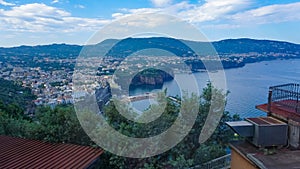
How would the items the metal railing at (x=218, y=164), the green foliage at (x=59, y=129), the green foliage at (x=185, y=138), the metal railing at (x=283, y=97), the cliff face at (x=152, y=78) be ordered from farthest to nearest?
1. the cliff face at (x=152, y=78)
2. the green foliage at (x=59, y=129)
3. the metal railing at (x=218, y=164)
4. the green foliage at (x=185, y=138)
5. the metal railing at (x=283, y=97)

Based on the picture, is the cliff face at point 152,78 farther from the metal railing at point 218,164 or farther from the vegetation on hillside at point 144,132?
the metal railing at point 218,164

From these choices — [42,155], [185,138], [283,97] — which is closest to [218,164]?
[185,138]

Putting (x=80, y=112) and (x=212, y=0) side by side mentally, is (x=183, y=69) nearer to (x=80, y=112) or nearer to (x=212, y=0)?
(x=212, y=0)

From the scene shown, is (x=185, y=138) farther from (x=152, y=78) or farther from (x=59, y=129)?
(x=152, y=78)

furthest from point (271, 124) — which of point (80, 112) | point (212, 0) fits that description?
point (212, 0)

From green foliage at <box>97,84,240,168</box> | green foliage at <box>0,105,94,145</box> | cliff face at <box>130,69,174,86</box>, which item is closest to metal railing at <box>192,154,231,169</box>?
green foliage at <box>97,84,240,168</box>

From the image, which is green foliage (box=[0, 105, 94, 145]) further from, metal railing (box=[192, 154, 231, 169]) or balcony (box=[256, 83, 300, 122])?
balcony (box=[256, 83, 300, 122])

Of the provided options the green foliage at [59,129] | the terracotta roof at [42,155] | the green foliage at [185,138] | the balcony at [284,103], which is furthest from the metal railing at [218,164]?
the green foliage at [59,129]
